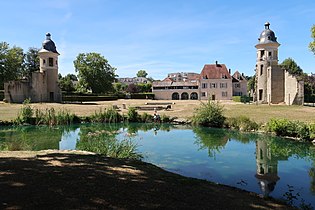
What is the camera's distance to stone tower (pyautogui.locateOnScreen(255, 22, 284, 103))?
3534 cm

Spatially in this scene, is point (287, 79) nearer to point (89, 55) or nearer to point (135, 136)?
point (135, 136)

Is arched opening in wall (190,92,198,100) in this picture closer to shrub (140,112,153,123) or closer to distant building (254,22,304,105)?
distant building (254,22,304,105)

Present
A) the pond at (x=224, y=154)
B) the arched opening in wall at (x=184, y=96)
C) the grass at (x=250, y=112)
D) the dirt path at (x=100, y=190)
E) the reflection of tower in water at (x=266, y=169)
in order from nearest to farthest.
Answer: the dirt path at (x=100, y=190) → the reflection of tower in water at (x=266, y=169) → the pond at (x=224, y=154) → the grass at (x=250, y=112) → the arched opening in wall at (x=184, y=96)

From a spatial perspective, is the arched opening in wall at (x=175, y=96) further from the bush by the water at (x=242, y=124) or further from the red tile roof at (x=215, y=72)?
the bush by the water at (x=242, y=124)

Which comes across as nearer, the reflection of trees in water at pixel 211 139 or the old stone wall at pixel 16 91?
the reflection of trees in water at pixel 211 139

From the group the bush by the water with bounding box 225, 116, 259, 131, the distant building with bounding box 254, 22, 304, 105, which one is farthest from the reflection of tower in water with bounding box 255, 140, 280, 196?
the distant building with bounding box 254, 22, 304, 105

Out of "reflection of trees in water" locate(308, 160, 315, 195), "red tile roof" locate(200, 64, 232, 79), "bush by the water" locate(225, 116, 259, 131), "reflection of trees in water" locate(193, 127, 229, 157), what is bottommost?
"reflection of trees in water" locate(308, 160, 315, 195)

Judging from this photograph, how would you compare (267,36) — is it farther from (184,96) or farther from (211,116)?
(184,96)

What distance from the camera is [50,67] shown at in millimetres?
40500

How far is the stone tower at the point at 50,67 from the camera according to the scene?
40.1 m

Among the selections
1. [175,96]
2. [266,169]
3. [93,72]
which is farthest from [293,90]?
[93,72]

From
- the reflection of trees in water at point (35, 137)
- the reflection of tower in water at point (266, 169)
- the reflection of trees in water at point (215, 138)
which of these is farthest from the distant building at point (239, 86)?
the reflection of tower in water at point (266, 169)

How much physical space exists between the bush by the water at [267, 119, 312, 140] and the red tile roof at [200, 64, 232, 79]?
40.5 meters

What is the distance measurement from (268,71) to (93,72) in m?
32.1
